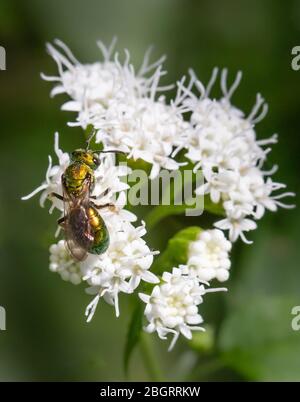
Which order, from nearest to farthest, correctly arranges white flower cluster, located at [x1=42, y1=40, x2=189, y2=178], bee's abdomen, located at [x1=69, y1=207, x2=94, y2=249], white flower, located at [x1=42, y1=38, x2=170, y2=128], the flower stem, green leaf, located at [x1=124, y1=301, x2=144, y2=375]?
1. bee's abdomen, located at [x1=69, y1=207, x2=94, y2=249]
2. green leaf, located at [x1=124, y1=301, x2=144, y2=375]
3. white flower cluster, located at [x1=42, y1=40, x2=189, y2=178]
4. white flower, located at [x1=42, y1=38, x2=170, y2=128]
5. the flower stem

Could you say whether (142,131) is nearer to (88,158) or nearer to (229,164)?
(88,158)

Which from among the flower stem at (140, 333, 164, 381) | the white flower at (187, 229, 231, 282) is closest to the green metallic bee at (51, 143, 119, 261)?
the white flower at (187, 229, 231, 282)

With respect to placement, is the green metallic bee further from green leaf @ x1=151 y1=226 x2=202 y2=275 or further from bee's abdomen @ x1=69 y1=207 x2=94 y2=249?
green leaf @ x1=151 y1=226 x2=202 y2=275

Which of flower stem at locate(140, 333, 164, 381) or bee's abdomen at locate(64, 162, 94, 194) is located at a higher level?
bee's abdomen at locate(64, 162, 94, 194)

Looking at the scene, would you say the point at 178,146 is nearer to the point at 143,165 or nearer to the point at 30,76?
the point at 143,165

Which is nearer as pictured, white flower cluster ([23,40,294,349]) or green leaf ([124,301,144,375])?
white flower cluster ([23,40,294,349])

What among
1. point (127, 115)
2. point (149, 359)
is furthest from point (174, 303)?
point (127, 115)
